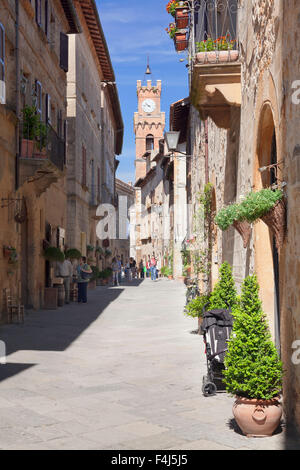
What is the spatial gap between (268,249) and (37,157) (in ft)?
28.6

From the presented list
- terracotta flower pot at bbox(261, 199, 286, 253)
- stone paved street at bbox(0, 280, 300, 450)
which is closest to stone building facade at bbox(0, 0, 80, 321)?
stone paved street at bbox(0, 280, 300, 450)

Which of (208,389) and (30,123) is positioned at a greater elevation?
(30,123)

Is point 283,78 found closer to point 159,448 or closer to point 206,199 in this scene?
point 159,448

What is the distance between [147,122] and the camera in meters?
74.2

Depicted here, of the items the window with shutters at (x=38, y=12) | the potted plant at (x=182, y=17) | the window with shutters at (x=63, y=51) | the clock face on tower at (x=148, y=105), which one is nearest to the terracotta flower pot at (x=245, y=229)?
the potted plant at (x=182, y=17)

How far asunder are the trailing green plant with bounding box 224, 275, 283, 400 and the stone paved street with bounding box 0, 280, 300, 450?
0.40 meters

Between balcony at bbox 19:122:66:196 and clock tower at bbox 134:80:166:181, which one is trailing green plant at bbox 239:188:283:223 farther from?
clock tower at bbox 134:80:166:181

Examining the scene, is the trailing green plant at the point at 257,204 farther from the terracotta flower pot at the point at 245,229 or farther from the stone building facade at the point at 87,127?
the stone building facade at the point at 87,127

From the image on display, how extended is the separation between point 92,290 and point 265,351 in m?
23.6

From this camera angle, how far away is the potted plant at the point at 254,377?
16.7ft

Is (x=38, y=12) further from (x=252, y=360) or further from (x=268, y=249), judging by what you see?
(x=252, y=360)

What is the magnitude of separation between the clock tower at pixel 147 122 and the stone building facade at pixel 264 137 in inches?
2471

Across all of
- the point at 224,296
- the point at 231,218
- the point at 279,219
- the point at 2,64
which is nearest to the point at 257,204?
the point at 279,219
